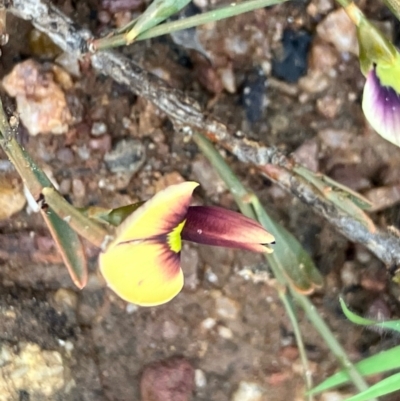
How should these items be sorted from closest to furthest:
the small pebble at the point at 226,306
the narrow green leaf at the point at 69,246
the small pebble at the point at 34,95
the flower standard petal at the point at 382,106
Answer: the narrow green leaf at the point at 69,246, the flower standard petal at the point at 382,106, the small pebble at the point at 34,95, the small pebble at the point at 226,306

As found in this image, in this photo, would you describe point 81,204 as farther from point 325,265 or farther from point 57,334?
point 325,265

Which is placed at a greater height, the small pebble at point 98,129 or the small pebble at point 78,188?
the small pebble at point 98,129

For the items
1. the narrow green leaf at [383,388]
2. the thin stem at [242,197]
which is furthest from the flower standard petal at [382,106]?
the narrow green leaf at [383,388]

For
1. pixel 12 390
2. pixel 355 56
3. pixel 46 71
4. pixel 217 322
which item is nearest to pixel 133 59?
pixel 46 71

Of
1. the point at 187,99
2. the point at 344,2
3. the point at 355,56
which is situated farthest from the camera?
the point at 355,56

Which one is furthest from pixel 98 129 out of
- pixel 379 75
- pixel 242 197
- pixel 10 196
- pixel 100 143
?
pixel 379 75

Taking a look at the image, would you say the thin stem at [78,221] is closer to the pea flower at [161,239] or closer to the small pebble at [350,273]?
the pea flower at [161,239]

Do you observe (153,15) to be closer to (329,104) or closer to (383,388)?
(329,104)
